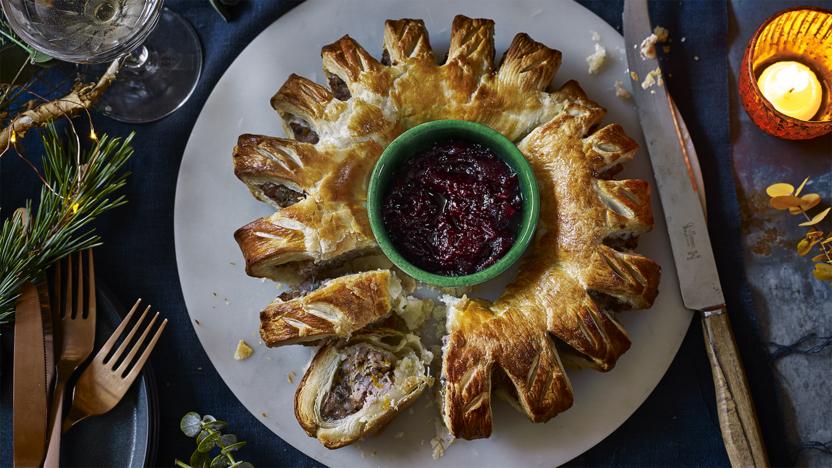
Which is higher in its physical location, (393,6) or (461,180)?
(393,6)

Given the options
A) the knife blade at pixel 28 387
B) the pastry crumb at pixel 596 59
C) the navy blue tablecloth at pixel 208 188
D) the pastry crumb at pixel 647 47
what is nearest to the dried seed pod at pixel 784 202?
the navy blue tablecloth at pixel 208 188

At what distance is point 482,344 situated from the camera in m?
3.03

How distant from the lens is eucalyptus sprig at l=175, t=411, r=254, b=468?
3.24m

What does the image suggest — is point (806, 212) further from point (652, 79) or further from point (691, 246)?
point (652, 79)

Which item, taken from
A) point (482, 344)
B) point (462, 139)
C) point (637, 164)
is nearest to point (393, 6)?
point (462, 139)

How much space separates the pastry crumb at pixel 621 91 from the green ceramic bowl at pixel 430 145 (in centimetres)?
73

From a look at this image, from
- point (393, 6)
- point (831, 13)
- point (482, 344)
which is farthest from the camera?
point (393, 6)

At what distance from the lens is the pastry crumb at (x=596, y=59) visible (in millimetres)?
3455

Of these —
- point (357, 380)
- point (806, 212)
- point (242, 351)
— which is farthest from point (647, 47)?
point (242, 351)

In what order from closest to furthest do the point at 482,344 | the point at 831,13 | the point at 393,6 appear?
1. the point at 482,344
2. the point at 831,13
3. the point at 393,6

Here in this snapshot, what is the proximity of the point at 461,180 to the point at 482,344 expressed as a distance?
678 mm

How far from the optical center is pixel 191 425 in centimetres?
333

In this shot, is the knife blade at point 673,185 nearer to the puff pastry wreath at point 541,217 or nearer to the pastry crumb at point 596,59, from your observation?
the pastry crumb at point 596,59

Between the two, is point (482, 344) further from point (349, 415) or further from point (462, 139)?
point (462, 139)
